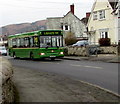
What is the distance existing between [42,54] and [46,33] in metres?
1.93

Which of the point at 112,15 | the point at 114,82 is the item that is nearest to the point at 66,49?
the point at 112,15

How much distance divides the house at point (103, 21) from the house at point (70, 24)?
85.2ft

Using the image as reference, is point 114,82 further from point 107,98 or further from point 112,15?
point 112,15

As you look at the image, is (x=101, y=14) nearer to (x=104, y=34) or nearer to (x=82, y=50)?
(x=104, y=34)

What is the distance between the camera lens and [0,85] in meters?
5.29

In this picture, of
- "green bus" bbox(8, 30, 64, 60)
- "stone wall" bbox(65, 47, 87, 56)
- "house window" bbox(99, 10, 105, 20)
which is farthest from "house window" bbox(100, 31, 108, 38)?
"green bus" bbox(8, 30, 64, 60)

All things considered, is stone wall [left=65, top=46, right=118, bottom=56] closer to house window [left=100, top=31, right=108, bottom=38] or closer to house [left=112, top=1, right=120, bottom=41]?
house [left=112, top=1, right=120, bottom=41]

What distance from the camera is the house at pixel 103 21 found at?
1820 inches

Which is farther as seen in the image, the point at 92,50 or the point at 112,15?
the point at 112,15

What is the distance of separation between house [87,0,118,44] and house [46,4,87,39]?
85.2ft

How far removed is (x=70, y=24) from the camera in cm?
7869

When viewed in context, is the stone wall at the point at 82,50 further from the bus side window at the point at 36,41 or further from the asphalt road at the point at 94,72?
the asphalt road at the point at 94,72

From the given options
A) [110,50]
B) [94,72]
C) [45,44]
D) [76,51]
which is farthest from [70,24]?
[94,72]

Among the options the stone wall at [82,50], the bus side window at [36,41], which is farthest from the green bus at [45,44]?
the stone wall at [82,50]
